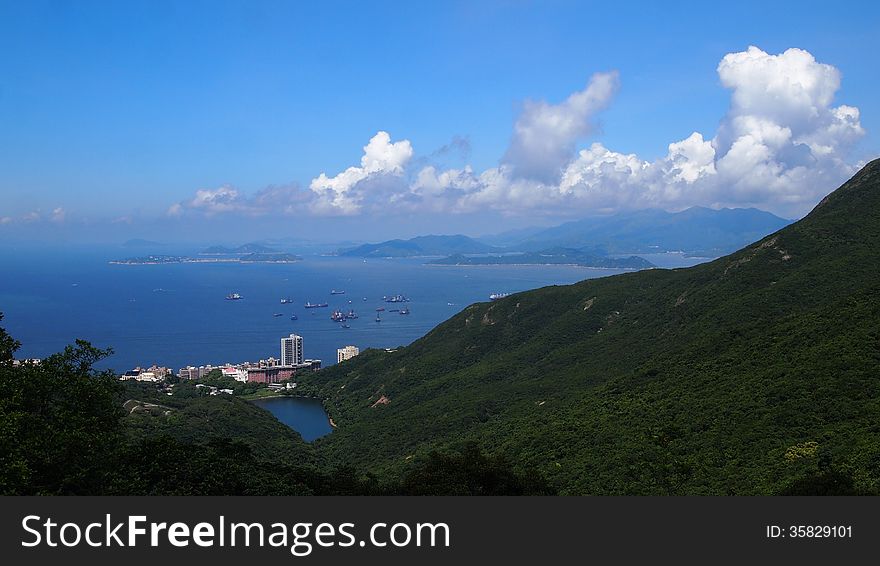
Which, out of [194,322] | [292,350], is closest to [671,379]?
[292,350]

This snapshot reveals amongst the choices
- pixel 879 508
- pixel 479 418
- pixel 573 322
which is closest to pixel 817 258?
pixel 573 322

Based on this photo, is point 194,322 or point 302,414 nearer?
point 302,414

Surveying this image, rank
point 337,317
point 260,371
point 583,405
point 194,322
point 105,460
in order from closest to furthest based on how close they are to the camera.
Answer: point 105,460 < point 583,405 < point 260,371 < point 194,322 < point 337,317

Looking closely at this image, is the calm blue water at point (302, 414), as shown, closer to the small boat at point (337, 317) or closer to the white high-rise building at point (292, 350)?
the white high-rise building at point (292, 350)

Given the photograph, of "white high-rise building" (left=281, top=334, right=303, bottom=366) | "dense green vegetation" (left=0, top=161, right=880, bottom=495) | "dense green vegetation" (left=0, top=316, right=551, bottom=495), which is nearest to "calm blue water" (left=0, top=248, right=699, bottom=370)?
"white high-rise building" (left=281, top=334, right=303, bottom=366)

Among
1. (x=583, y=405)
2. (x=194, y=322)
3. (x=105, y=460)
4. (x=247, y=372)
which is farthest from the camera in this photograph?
(x=194, y=322)

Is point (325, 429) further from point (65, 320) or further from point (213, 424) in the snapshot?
point (65, 320)

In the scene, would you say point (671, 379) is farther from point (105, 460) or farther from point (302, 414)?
point (302, 414)
